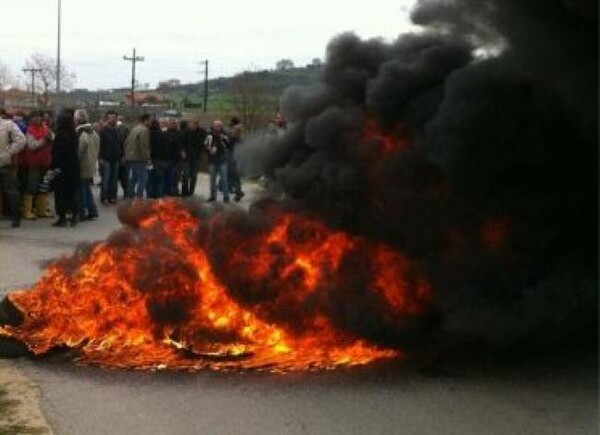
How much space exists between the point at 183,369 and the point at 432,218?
2.12m

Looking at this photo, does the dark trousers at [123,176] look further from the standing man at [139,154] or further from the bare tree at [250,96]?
the bare tree at [250,96]

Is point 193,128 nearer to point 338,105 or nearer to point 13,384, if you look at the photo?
point 338,105

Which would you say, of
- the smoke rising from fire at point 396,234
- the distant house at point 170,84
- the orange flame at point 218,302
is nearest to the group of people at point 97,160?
the smoke rising from fire at point 396,234

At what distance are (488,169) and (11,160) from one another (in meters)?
9.30

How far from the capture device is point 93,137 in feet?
48.6

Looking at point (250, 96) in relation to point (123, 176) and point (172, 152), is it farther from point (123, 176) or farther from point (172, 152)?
point (172, 152)

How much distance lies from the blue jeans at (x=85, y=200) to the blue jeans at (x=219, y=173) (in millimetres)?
3331

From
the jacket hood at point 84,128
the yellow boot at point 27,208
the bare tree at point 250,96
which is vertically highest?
the bare tree at point 250,96

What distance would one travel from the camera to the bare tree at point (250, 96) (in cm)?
4756

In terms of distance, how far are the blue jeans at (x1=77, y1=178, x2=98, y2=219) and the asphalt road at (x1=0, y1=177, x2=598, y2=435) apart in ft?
27.8

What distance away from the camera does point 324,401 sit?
571 centimetres

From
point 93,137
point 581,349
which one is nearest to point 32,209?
point 93,137

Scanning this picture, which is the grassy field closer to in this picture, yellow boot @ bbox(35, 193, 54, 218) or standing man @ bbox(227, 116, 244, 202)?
yellow boot @ bbox(35, 193, 54, 218)

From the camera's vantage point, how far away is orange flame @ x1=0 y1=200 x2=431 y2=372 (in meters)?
6.61
